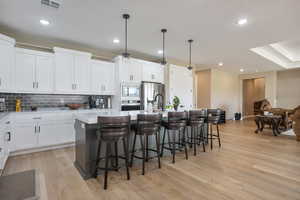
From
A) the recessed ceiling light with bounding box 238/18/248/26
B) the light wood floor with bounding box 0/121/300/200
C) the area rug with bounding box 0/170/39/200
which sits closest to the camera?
the area rug with bounding box 0/170/39/200

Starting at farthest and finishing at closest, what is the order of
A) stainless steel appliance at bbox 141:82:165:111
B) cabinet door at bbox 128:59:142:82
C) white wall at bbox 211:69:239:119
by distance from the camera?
white wall at bbox 211:69:239:119 → stainless steel appliance at bbox 141:82:165:111 → cabinet door at bbox 128:59:142:82

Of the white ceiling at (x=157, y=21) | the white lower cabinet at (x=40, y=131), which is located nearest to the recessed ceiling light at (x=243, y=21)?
the white ceiling at (x=157, y=21)

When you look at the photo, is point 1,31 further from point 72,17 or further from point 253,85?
point 253,85

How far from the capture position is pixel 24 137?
11.0ft

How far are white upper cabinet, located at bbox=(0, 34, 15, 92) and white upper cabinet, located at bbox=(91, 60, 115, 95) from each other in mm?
1777

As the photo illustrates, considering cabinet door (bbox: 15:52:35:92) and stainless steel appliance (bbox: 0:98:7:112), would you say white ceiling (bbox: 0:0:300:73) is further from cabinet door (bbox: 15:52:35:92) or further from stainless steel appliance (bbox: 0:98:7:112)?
stainless steel appliance (bbox: 0:98:7:112)

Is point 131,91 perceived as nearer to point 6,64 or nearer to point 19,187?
point 6,64

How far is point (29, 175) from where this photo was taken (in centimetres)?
145

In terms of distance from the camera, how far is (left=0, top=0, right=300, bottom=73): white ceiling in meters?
2.62

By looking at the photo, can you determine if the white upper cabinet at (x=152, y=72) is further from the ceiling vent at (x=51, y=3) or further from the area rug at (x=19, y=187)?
the area rug at (x=19, y=187)

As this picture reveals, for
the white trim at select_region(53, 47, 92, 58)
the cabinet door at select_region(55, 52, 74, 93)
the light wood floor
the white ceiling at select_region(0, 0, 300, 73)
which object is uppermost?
the white ceiling at select_region(0, 0, 300, 73)

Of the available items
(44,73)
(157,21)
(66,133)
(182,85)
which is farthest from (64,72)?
(182,85)

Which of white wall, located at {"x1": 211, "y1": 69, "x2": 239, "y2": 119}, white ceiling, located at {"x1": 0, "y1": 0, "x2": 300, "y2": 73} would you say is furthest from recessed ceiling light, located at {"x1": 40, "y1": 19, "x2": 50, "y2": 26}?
white wall, located at {"x1": 211, "y1": 69, "x2": 239, "y2": 119}

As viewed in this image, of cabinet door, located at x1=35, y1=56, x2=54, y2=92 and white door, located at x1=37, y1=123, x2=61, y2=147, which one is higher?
cabinet door, located at x1=35, y1=56, x2=54, y2=92
